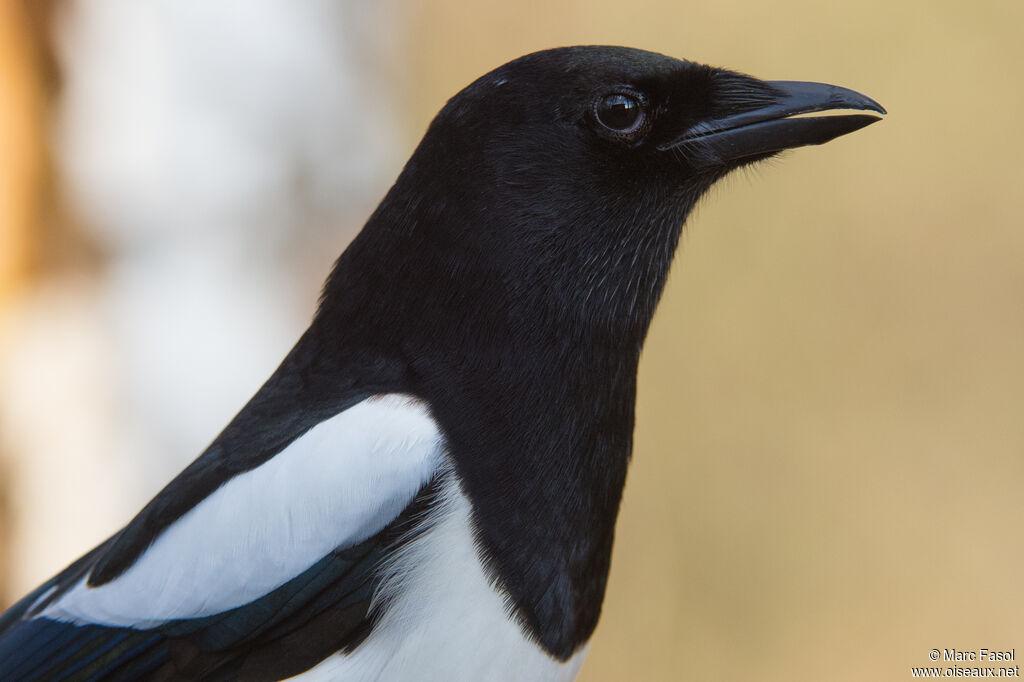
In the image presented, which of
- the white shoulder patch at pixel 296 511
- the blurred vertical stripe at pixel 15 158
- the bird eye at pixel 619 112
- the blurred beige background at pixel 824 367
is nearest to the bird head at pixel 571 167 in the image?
the bird eye at pixel 619 112

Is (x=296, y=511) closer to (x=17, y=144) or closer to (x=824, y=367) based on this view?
(x=824, y=367)

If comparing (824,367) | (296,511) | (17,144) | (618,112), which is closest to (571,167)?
(618,112)

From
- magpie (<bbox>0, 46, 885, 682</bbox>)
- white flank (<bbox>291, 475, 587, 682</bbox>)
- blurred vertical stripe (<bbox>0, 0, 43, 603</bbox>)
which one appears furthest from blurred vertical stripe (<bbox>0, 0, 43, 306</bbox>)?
white flank (<bbox>291, 475, 587, 682</bbox>)

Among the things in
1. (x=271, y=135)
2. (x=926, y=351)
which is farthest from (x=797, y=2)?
(x=271, y=135)

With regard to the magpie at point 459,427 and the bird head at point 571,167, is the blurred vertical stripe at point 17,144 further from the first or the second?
the bird head at point 571,167

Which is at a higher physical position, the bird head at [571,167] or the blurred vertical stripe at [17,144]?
the blurred vertical stripe at [17,144]

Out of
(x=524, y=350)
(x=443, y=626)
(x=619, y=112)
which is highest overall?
(x=619, y=112)
